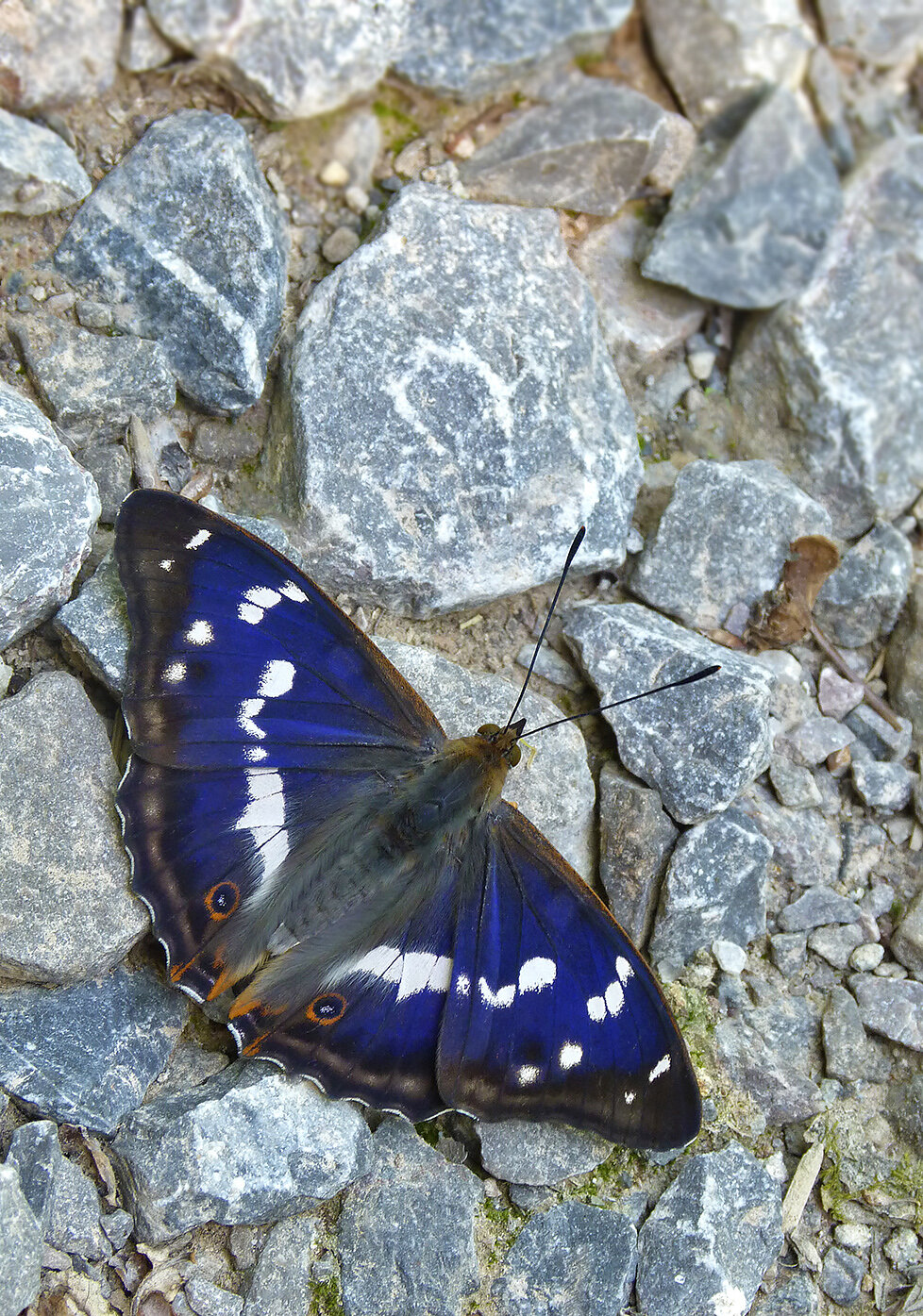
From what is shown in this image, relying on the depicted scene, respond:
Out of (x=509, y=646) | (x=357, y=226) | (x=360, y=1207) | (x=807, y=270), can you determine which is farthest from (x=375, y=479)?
(x=360, y=1207)

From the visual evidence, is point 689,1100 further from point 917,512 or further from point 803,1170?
point 917,512

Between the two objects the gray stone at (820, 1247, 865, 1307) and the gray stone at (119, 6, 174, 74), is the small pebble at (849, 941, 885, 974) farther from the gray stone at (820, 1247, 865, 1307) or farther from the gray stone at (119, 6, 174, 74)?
the gray stone at (119, 6, 174, 74)

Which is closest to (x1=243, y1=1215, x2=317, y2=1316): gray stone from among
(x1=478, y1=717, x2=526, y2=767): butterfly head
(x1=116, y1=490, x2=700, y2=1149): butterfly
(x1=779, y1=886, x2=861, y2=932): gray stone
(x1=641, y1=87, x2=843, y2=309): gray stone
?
(x1=116, y1=490, x2=700, y2=1149): butterfly

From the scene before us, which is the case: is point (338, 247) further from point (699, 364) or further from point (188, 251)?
point (699, 364)

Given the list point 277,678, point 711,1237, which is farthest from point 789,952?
point 277,678

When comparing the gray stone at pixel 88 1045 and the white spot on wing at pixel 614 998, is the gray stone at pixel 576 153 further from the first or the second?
the gray stone at pixel 88 1045

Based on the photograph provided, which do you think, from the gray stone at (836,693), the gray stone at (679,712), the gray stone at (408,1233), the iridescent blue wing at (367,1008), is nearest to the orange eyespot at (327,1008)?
the iridescent blue wing at (367,1008)
